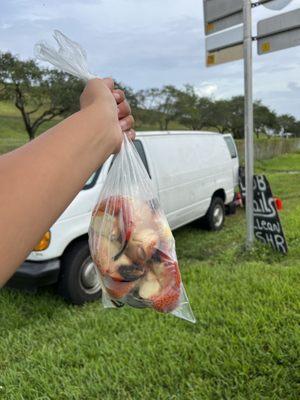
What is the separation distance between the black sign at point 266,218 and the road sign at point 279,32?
1482 mm

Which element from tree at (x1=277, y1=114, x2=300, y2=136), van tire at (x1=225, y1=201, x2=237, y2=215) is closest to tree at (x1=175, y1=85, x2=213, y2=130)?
tree at (x1=277, y1=114, x2=300, y2=136)

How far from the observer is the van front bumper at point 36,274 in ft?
12.5

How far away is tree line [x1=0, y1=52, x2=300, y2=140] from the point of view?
21188 millimetres

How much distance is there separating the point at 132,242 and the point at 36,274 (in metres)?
2.58

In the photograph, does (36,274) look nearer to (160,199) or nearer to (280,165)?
(160,199)

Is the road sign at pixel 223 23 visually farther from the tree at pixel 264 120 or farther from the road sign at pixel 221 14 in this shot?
the tree at pixel 264 120

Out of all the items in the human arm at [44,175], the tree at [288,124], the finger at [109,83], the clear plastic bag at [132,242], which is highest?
the finger at [109,83]

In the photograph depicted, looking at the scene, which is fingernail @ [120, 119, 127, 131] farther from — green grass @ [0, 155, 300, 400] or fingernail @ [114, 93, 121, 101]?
green grass @ [0, 155, 300, 400]

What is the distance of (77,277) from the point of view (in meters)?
4.04

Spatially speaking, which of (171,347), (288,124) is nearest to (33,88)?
(171,347)

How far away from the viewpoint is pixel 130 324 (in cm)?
309

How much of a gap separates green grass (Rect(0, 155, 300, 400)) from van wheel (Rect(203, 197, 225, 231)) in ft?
10.3

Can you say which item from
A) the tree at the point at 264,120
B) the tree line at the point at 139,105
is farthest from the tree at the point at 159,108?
the tree at the point at 264,120

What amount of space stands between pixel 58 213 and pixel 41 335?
8.95 feet
